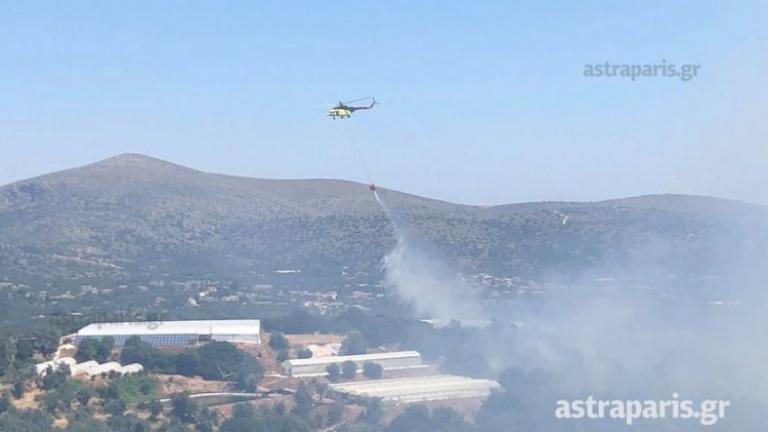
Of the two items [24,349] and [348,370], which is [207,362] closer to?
[348,370]

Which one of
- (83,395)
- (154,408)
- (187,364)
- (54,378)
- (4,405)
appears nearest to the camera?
(4,405)

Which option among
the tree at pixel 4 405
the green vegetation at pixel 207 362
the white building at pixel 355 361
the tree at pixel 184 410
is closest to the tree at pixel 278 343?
the white building at pixel 355 361

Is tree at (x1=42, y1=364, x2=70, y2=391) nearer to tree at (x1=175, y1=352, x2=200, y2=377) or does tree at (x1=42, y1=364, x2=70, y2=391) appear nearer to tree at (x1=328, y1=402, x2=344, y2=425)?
tree at (x1=175, y1=352, x2=200, y2=377)

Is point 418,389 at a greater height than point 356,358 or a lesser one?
lesser

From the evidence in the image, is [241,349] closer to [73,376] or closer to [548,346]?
[73,376]

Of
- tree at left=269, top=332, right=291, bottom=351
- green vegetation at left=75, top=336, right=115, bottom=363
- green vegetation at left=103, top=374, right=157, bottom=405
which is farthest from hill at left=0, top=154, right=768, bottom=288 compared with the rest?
green vegetation at left=103, top=374, right=157, bottom=405

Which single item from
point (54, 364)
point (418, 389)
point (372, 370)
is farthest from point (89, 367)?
point (418, 389)

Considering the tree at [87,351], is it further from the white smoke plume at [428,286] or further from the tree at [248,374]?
the white smoke plume at [428,286]
